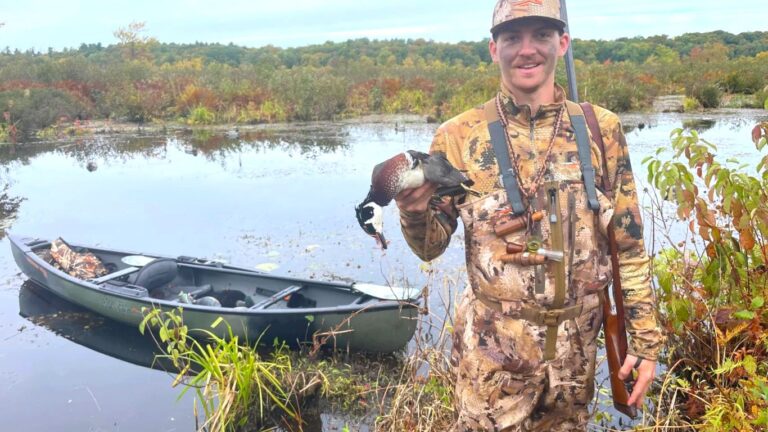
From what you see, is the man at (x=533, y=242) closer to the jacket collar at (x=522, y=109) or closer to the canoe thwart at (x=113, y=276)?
the jacket collar at (x=522, y=109)

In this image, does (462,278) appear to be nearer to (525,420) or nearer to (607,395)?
(607,395)

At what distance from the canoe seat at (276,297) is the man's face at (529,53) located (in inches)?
166

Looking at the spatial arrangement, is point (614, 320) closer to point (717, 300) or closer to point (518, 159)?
point (518, 159)

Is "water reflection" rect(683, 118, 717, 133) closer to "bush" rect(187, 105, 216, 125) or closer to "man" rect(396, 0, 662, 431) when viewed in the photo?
"man" rect(396, 0, 662, 431)

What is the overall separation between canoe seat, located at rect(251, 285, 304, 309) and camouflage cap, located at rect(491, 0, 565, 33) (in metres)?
4.29

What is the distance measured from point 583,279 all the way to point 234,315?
407cm

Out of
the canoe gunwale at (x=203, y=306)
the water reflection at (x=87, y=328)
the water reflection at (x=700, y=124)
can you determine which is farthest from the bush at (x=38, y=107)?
the water reflection at (x=700, y=124)

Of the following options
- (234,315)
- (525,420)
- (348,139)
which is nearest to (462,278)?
(234,315)

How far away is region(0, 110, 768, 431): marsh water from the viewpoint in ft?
18.5

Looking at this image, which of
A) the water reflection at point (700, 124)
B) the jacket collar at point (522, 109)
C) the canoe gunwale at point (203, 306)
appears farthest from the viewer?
the water reflection at point (700, 124)

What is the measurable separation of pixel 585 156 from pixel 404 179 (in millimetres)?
717

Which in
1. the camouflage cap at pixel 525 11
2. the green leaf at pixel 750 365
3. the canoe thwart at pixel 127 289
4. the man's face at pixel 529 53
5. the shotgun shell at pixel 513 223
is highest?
the camouflage cap at pixel 525 11

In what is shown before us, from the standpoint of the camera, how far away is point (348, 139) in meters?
17.7

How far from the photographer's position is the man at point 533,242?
2297 millimetres
